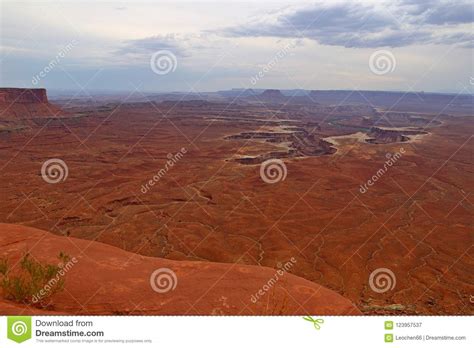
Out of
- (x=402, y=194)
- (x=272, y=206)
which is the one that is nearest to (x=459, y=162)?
(x=402, y=194)

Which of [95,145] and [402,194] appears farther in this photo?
[95,145]
